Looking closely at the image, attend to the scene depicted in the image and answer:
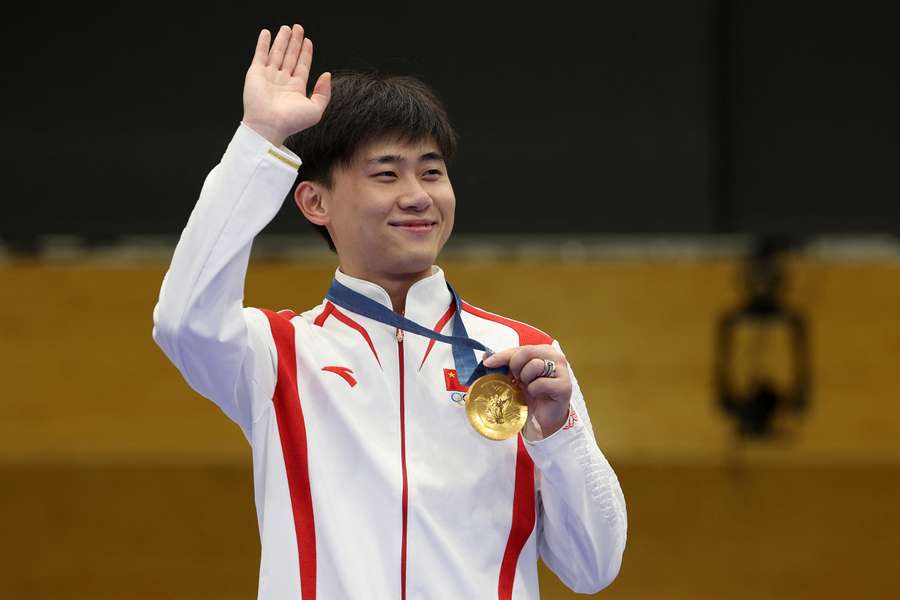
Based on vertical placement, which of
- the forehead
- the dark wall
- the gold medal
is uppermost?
the dark wall

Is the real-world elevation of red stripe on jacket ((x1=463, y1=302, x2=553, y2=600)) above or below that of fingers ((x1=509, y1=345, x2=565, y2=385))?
below

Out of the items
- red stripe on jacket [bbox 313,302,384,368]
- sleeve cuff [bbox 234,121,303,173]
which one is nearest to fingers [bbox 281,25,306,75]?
sleeve cuff [bbox 234,121,303,173]

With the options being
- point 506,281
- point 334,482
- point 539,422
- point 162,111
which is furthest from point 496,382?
point 506,281

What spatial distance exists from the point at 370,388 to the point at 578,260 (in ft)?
12.1

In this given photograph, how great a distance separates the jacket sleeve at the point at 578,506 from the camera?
1.83 m

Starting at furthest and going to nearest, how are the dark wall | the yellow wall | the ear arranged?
the yellow wall < the dark wall < the ear

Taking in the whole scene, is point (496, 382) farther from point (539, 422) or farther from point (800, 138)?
point (800, 138)

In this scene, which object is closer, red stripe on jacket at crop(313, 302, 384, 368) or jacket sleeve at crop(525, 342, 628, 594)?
jacket sleeve at crop(525, 342, 628, 594)

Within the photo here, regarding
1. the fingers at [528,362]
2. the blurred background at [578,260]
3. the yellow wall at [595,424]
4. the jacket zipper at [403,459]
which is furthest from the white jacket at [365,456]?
the yellow wall at [595,424]

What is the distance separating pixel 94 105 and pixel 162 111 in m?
0.23

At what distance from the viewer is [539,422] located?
183 centimetres

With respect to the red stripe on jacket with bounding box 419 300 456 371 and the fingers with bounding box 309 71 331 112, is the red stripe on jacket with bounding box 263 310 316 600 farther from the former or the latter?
the fingers with bounding box 309 71 331 112

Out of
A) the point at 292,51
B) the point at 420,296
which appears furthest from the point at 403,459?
the point at 292,51

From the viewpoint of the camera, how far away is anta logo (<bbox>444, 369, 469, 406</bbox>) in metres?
1.92
